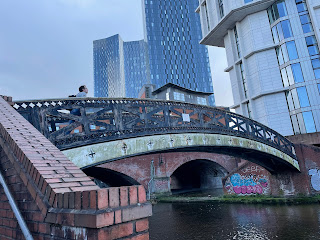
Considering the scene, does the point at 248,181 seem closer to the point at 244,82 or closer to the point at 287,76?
the point at 287,76

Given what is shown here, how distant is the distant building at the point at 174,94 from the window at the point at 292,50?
54.8 ft

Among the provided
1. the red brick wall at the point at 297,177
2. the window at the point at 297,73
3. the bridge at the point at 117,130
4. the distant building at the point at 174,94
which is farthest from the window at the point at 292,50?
the bridge at the point at 117,130

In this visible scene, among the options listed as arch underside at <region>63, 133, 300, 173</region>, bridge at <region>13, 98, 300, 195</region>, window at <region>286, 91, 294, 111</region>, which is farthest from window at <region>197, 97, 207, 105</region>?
arch underside at <region>63, 133, 300, 173</region>

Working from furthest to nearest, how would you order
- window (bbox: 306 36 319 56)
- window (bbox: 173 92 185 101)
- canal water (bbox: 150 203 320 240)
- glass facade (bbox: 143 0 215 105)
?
1. glass facade (bbox: 143 0 215 105)
2. window (bbox: 173 92 185 101)
3. window (bbox: 306 36 319 56)
4. canal water (bbox: 150 203 320 240)

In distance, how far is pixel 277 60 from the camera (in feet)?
93.0

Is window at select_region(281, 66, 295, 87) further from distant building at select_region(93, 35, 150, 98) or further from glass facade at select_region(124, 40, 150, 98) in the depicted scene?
distant building at select_region(93, 35, 150, 98)

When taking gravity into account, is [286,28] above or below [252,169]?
above

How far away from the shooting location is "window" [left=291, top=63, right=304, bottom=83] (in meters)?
26.2

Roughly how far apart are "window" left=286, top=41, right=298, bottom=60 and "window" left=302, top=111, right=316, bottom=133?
639 cm

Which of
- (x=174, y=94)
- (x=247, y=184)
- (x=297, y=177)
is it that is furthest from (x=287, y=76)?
(x=174, y=94)

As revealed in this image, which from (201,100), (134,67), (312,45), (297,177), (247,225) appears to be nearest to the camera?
(247,225)

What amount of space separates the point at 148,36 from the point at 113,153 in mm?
73402

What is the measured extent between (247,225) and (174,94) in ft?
98.6

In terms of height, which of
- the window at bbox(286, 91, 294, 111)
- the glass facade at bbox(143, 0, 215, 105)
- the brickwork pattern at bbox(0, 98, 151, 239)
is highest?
the glass facade at bbox(143, 0, 215, 105)
